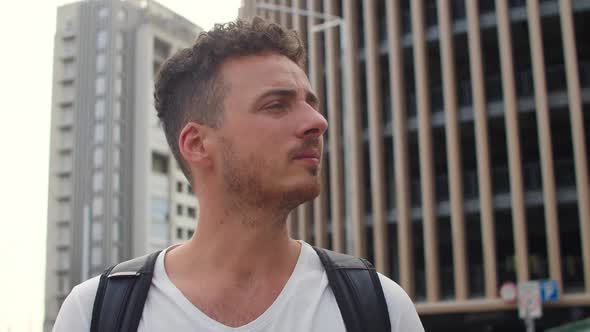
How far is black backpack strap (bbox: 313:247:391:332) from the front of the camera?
2.17m

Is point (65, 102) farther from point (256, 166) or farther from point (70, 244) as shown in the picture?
point (256, 166)

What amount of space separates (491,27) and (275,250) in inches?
1050

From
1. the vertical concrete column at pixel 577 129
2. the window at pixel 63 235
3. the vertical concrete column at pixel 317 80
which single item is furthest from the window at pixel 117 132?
the vertical concrete column at pixel 577 129

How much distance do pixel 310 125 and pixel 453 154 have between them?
83.3 feet

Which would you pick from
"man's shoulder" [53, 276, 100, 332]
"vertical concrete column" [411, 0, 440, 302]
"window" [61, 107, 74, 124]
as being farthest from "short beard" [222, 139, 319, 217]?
"window" [61, 107, 74, 124]

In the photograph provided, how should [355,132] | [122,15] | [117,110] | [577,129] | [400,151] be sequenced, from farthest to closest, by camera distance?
[122,15]
[117,110]
[355,132]
[400,151]
[577,129]

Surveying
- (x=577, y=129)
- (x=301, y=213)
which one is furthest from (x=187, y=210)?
(x=577, y=129)

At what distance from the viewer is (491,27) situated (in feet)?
90.8

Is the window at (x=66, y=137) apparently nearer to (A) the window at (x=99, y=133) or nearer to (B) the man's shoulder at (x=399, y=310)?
(A) the window at (x=99, y=133)

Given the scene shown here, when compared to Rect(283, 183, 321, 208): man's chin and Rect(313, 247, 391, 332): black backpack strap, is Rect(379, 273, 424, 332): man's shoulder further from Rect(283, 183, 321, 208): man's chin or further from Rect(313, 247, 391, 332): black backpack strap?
Rect(283, 183, 321, 208): man's chin

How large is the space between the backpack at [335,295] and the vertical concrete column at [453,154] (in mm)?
25104

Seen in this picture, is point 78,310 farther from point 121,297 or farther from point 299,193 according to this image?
point 299,193

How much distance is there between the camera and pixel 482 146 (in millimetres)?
26500

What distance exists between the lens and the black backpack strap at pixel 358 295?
2166 millimetres
